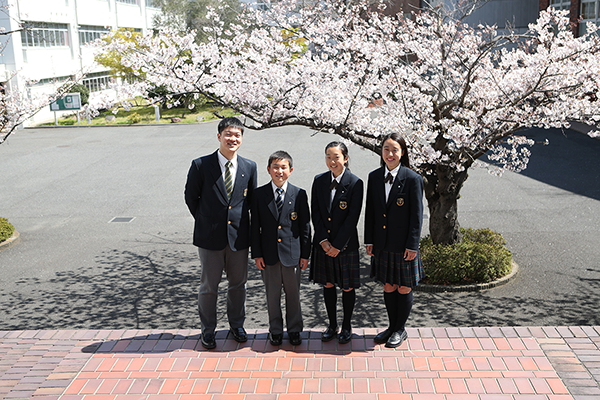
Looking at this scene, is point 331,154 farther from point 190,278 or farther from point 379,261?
point 190,278

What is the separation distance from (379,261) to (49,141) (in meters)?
22.1

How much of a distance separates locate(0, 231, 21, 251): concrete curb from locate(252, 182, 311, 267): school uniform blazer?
6.88 meters

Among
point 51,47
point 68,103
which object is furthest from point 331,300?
point 51,47

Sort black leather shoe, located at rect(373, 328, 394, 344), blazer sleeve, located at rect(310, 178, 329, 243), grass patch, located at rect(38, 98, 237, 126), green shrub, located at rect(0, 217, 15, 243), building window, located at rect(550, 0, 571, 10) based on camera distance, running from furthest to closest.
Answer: grass patch, located at rect(38, 98, 237, 126) < building window, located at rect(550, 0, 571, 10) < green shrub, located at rect(0, 217, 15, 243) < black leather shoe, located at rect(373, 328, 394, 344) < blazer sleeve, located at rect(310, 178, 329, 243)

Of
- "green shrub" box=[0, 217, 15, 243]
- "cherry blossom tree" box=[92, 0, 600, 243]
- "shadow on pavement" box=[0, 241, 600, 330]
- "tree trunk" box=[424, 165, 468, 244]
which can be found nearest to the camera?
"shadow on pavement" box=[0, 241, 600, 330]

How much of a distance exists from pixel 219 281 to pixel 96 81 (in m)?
35.9

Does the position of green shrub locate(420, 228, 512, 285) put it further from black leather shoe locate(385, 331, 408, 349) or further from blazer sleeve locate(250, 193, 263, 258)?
blazer sleeve locate(250, 193, 263, 258)

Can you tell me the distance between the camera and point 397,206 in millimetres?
4980

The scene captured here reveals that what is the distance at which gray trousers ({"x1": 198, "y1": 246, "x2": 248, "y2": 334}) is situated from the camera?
510 centimetres

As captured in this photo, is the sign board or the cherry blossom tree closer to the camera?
the cherry blossom tree

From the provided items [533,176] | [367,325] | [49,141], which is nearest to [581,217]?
[533,176]

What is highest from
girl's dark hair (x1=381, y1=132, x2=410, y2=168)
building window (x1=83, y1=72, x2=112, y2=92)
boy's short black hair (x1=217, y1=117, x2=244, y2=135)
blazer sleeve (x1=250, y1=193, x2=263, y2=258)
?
building window (x1=83, y1=72, x2=112, y2=92)

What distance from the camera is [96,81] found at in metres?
37.5

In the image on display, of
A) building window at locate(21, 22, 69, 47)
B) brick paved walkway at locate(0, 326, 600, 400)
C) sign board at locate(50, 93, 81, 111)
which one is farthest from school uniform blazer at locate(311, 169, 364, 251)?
building window at locate(21, 22, 69, 47)
